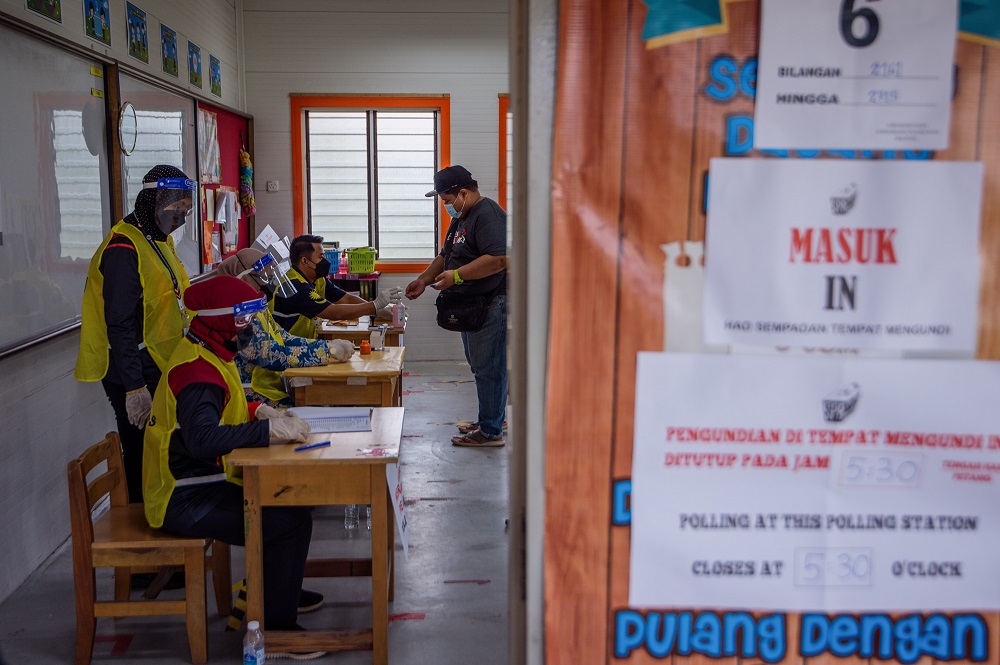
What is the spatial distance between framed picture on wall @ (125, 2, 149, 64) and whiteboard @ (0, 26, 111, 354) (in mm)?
605

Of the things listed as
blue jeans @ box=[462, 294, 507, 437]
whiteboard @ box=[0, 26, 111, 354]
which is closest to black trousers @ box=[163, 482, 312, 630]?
whiteboard @ box=[0, 26, 111, 354]

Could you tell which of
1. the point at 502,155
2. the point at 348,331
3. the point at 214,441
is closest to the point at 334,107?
the point at 502,155

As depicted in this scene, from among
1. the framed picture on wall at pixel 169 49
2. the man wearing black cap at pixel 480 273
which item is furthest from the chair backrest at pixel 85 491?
the framed picture on wall at pixel 169 49

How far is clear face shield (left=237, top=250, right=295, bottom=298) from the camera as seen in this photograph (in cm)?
467

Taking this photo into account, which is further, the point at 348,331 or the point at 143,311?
the point at 348,331

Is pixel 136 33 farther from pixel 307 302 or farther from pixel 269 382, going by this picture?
pixel 269 382

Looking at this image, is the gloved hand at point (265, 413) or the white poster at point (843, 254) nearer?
the white poster at point (843, 254)

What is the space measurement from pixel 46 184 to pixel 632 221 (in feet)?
11.2

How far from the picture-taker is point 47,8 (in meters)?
3.84

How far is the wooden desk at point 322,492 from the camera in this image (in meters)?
2.73

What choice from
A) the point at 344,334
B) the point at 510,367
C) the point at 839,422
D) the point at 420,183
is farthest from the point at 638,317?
the point at 420,183

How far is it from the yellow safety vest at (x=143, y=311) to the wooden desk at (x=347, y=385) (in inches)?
28.3

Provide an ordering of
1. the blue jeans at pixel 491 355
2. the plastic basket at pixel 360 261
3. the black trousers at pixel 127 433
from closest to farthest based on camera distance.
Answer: the black trousers at pixel 127 433 < the blue jeans at pixel 491 355 < the plastic basket at pixel 360 261

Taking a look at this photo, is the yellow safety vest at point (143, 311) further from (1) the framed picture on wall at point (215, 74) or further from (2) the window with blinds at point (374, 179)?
(2) the window with blinds at point (374, 179)
